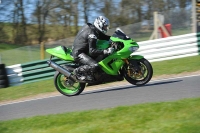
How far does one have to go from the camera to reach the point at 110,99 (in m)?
7.48

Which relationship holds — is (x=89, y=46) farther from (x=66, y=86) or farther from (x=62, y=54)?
(x=66, y=86)

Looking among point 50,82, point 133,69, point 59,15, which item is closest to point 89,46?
point 133,69

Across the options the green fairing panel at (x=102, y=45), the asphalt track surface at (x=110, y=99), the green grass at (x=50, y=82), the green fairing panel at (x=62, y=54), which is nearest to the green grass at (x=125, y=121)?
the asphalt track surface at (x=110, y=99)

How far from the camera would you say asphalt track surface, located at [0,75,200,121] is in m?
6.97

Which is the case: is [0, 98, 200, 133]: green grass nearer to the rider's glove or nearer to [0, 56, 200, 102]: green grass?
the rider's glove

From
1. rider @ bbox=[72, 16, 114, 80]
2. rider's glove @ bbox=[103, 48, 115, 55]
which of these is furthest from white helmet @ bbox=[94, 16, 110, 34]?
rider's glove @ bbox=[103, 48, 115, 55]

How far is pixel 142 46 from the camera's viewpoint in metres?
13.3

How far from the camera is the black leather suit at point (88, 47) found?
7.92m

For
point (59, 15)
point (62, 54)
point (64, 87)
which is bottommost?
point (64, 87)

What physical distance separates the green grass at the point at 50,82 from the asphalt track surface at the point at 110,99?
4.59 ft

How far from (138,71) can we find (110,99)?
36.8 inches

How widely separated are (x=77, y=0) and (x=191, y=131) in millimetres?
21736

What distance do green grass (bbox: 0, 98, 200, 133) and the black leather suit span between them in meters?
1.95

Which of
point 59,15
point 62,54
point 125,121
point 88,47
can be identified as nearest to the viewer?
point 125,121
